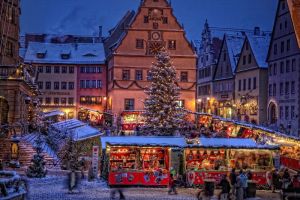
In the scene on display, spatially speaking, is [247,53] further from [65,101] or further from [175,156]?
[175,156]

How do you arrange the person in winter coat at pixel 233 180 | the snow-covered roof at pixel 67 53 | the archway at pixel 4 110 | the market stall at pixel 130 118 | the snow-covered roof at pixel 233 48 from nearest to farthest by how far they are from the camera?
the person in winter coat at pixel 233 180 → the archway at pixel 4 110 → the market stall at pixel 130 118 → the snow-covered roof at pixel 233 48 → the snow-covered roof at pixel 67 53

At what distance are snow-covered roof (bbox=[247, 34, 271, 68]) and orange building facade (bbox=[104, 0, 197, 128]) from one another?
7.73 metres

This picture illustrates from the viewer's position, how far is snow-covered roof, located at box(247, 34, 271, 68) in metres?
66.8

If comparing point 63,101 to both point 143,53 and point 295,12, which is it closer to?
point 143,53

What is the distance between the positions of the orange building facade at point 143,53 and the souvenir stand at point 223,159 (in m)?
29.8

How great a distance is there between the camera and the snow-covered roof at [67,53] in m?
75.2

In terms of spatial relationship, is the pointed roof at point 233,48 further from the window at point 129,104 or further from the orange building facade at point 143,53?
the window at point 129,104

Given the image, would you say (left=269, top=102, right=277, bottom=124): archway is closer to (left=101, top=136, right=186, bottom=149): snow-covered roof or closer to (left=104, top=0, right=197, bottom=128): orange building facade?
(left=104, top=0, right=197, bottom=128): orange building facade

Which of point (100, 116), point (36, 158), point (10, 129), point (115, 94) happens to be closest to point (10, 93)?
point (10, 129)

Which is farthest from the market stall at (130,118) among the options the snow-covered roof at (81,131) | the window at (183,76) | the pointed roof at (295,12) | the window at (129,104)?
the pointed roof at (295,12)

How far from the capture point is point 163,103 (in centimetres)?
4741

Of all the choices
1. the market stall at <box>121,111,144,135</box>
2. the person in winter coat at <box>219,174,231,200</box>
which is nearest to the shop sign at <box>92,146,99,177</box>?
the person in winter coat at <box>219,174,231,200</box>

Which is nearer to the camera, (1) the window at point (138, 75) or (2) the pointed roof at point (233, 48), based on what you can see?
(1) the window at point (138, 75)

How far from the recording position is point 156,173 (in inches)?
1305
